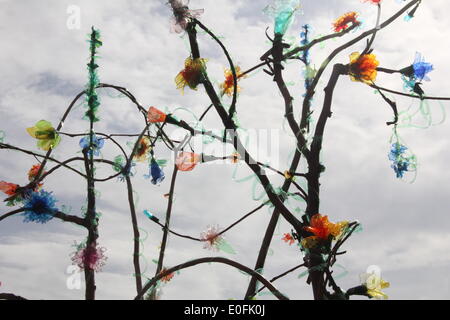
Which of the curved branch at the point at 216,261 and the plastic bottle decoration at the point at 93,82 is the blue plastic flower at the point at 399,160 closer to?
the curved branch at the point at 216,261

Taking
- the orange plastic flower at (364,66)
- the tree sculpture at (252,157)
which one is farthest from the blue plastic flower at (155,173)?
the orange plastic flower at (364,66)

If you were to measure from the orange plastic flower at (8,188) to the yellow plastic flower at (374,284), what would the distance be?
0.49 m

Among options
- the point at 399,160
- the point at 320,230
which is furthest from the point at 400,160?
the point at 320,230

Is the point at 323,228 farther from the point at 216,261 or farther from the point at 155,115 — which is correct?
the point at 155,115

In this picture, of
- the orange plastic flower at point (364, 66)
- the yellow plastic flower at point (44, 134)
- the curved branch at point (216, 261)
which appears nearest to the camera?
the curved branch at point (216, 261)

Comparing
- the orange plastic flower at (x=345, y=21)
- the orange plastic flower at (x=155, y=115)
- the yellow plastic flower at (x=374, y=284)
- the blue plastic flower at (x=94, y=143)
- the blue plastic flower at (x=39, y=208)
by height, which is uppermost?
the orange plastic flower at (x=345, y=21)

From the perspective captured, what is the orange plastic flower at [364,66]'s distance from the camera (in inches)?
25.7

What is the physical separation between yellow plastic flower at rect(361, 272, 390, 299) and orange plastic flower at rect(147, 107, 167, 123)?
30 centimetres

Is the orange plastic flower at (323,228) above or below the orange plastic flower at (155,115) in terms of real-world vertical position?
below

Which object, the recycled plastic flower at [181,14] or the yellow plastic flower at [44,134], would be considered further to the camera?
the yellow plastic flower at [44,134]

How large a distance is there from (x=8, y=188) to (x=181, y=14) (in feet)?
1.15
